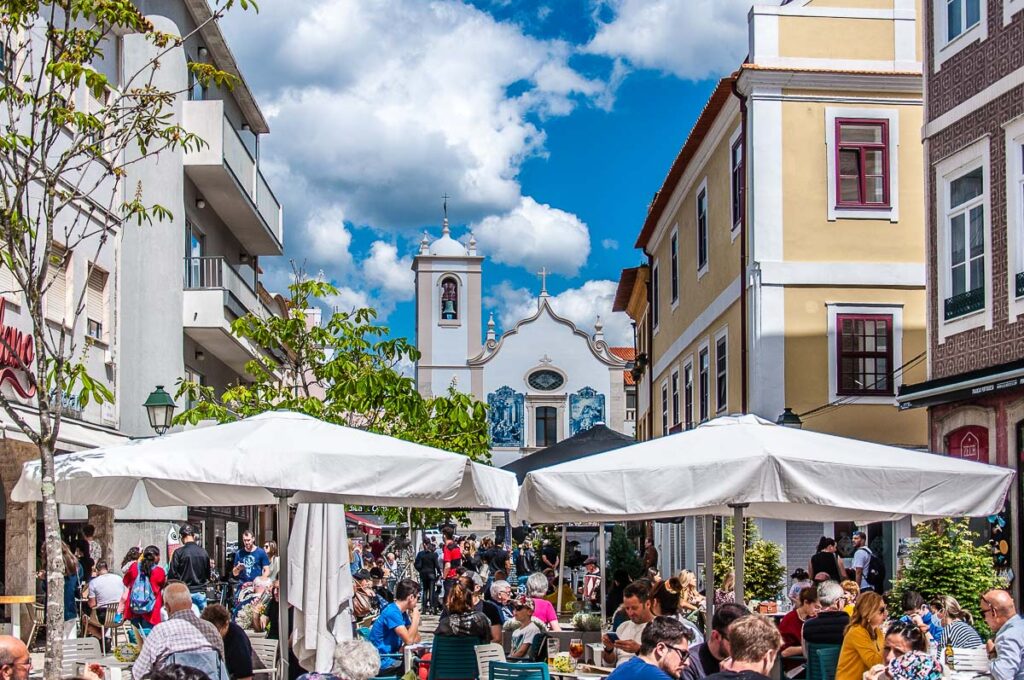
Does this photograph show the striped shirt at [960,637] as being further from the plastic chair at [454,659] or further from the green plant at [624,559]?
the green plant at [624,559]

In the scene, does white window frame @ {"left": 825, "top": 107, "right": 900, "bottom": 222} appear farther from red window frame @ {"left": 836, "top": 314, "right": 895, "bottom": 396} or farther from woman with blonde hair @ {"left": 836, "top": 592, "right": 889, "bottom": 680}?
woman with blonde hair @ {"left": 836, "top": 592, "right": 889, "bottom": 680}

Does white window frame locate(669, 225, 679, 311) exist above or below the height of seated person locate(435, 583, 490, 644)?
above

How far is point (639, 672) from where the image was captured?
767cm

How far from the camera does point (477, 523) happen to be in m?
78.3

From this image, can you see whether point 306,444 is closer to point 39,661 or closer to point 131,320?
point 39,661

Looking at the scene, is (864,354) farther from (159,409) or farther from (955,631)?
(955,631)

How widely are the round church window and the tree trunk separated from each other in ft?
246

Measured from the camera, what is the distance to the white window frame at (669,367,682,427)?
3456cm

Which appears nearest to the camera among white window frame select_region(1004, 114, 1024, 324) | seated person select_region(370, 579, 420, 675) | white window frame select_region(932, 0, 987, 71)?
seated person select_region(370, 579, 420, 675)

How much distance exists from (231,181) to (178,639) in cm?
1928

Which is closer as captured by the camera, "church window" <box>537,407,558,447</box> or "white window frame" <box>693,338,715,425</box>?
"white window frame" <box>693,338,715,425</box>

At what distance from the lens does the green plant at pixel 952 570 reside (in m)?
14.6

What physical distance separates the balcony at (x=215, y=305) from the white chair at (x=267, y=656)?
12.9 m

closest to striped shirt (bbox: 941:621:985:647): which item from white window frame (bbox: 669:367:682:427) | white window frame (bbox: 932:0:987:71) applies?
white window frame (bbox: 932:0:987:71)
